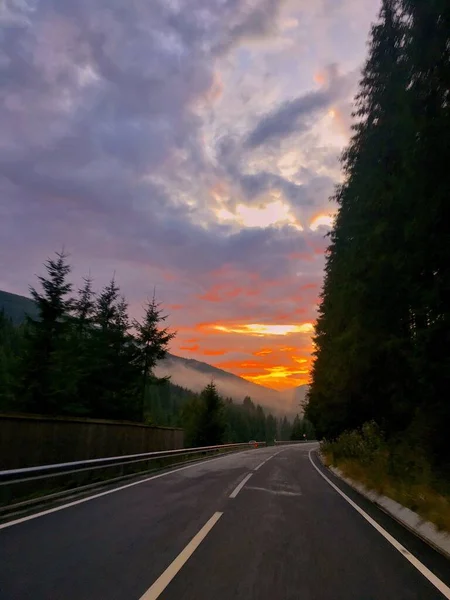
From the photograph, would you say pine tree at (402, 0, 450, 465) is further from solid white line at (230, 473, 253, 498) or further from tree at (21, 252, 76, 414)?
tree at (21, 252, 76, 414)

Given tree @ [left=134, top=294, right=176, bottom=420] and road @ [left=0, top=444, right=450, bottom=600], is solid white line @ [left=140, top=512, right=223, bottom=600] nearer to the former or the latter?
road @ [left=0, top=444, right=450, bottom=600]

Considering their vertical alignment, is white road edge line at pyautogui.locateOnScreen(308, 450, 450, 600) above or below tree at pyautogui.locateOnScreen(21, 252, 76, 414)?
below

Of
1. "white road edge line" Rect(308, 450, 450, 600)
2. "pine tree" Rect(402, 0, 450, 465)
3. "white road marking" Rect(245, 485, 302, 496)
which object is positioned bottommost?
"white road edge line" Rect(308, 450, 450, 600)

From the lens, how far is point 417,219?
10773mm

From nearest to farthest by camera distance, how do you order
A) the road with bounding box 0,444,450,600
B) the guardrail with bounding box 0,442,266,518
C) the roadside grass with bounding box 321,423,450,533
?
the road with bounding box 0,444,450,600, the roadside grass with bounding box 321,423,450,533, the guardrail with bounding box 0,442,266,518

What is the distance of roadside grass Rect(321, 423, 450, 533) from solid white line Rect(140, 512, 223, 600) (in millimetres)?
3966

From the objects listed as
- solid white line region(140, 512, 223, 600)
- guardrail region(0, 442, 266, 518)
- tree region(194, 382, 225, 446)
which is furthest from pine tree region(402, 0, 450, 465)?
tree region(194, 382, 225, 446)

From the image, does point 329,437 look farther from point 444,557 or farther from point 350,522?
point 444,557

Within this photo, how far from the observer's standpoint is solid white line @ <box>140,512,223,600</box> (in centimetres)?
468

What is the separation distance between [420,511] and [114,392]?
34.6 m

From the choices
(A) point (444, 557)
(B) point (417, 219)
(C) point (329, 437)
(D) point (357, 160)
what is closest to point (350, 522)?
(A) point (444, 557)

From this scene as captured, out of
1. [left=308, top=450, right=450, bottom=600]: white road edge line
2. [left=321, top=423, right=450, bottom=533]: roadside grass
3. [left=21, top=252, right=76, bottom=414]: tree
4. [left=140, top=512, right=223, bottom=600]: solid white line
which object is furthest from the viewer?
[left=21, top=252, right=76, bottom=414]: tree

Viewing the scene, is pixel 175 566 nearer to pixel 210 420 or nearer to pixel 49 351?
pixel 49 351

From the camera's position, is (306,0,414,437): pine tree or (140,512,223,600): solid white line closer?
(140,512,223,600): solid white line
